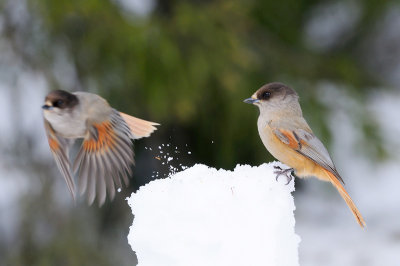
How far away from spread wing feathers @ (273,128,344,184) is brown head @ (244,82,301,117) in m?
0.03

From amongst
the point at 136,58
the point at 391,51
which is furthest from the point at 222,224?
the point at 391,51

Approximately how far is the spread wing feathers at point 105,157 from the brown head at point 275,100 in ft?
0.68

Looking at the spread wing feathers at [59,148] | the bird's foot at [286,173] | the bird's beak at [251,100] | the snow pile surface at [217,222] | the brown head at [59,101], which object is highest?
the bird's beak at [251,100]

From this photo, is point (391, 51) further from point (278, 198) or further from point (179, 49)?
point (278, 198)

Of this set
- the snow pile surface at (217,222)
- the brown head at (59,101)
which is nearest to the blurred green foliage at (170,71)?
the snow pile surface at (217,222)

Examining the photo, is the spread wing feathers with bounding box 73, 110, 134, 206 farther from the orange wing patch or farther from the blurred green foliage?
the blurred green foliage

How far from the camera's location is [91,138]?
0.83 m

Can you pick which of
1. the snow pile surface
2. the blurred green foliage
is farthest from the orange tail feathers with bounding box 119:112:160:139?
the blurred green foliage

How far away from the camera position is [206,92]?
3.44m

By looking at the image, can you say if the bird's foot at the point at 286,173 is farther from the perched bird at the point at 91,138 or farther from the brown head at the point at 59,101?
the brown head at the point at 59,101

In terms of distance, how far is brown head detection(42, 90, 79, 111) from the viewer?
0.75 m

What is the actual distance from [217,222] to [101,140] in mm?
234

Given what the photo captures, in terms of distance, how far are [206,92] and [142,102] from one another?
388 millimetres

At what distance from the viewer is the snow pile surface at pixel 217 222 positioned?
930mm
